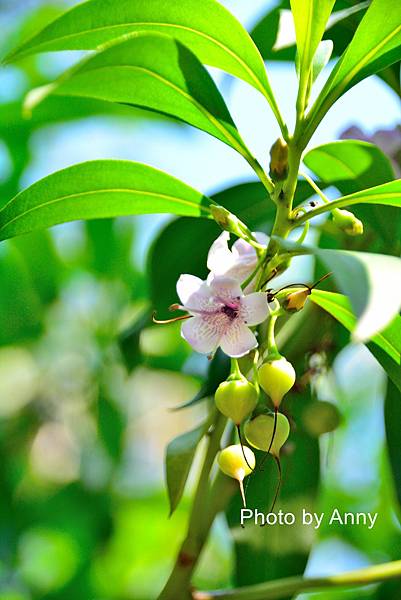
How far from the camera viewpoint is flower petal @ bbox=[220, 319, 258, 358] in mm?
866

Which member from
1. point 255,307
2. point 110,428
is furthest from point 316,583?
point 110,428

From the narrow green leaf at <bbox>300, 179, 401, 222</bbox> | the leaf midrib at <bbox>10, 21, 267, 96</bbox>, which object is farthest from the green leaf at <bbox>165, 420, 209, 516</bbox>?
the leaf midrib at <bbox>10, 21, 267, 96</bbox>

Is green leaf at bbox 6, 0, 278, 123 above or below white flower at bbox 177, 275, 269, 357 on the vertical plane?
above

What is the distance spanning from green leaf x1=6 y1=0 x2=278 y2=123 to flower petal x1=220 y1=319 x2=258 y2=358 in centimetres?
24

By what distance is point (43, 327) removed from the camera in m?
2.43

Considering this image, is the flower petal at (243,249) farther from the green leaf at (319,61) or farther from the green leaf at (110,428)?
the green leaf at (110,428)

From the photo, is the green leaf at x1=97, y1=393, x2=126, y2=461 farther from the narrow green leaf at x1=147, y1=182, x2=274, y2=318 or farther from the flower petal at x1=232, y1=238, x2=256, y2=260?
the flower petal at x1=232, y1=238, x2=256, y2=260

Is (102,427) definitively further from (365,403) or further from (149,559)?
(365,403)

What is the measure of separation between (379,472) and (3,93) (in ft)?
4.78

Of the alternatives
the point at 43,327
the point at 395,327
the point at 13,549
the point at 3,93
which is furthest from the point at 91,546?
the point at 395,327

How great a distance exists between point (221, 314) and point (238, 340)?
0.03 metres

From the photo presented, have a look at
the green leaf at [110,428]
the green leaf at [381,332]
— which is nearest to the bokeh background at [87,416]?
the green leaf at [110,428]

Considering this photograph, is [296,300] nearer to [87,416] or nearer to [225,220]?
[225,220]

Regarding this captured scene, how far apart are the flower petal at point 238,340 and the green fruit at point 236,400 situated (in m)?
0.04
